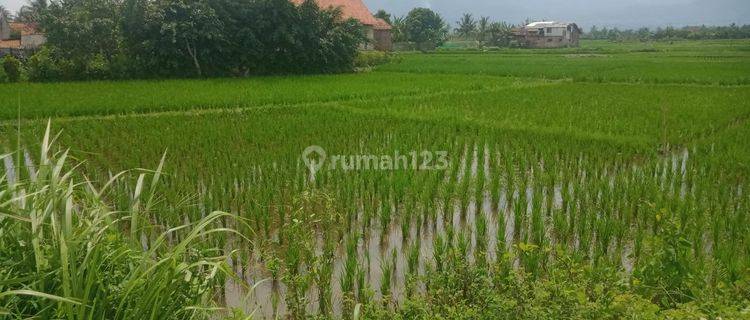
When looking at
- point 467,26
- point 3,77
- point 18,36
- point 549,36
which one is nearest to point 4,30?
point 18,36

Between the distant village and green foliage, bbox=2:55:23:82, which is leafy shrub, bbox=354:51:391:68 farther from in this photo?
green foliage, bbox=2:55:23:82

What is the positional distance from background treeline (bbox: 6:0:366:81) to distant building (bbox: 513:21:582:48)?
3663cm

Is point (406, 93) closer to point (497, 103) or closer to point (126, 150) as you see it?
point (497, 103)

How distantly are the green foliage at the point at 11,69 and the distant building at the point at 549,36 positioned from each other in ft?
144

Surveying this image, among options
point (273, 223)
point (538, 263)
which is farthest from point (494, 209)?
point (273, 223)

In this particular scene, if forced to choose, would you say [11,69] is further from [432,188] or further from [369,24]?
[369,24]

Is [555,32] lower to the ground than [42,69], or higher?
higher

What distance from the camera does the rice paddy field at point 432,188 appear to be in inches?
134

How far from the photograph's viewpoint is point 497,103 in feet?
39.7

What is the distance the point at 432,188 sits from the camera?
222 inches

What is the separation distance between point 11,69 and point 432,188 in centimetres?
1665

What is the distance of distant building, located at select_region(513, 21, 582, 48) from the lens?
53903mm

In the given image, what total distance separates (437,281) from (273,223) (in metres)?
2.06

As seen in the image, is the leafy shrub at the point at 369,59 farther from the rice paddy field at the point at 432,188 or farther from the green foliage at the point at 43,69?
the rice paddy field at the point at 432,188
